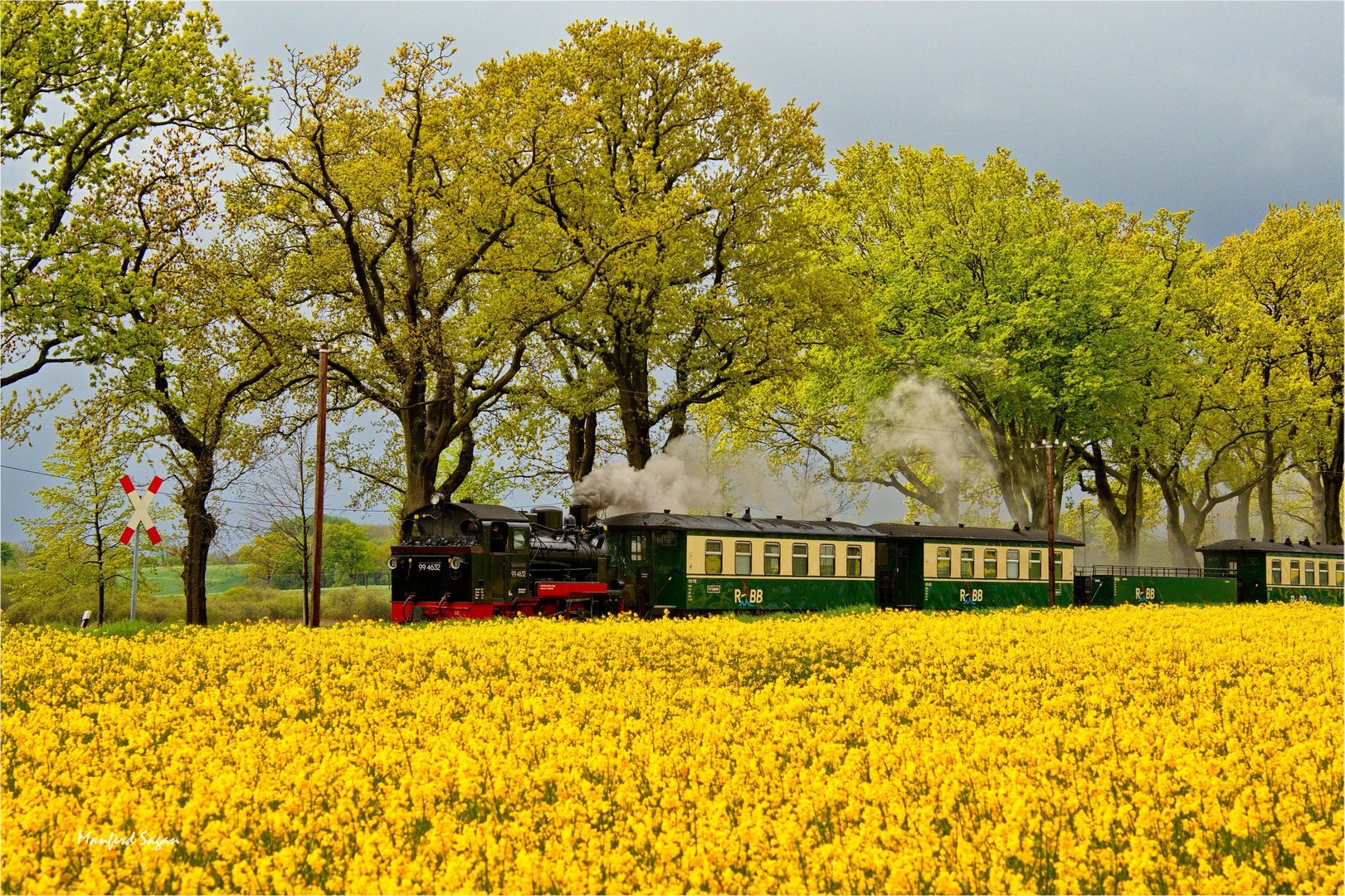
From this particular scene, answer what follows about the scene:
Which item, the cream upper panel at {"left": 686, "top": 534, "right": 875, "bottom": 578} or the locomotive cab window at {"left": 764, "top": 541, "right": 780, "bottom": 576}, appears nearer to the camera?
the cream upper panel at {"left": 686, "top": 534, "right": 875, "bottom": 578}

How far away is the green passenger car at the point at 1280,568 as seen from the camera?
44375 mm

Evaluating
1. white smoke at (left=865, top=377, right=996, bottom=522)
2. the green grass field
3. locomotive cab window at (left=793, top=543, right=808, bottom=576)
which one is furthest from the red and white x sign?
the green grass field

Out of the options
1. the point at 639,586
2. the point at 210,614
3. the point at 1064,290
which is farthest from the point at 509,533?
the point at 1064,290

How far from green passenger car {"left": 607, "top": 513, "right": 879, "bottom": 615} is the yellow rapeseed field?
11.8 metres

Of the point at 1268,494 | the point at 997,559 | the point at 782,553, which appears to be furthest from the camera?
the point at 1268,494

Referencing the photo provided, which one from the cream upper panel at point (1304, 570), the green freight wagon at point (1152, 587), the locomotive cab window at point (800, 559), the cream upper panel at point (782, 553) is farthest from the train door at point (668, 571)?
the cream upper panel at point (1304, 570)

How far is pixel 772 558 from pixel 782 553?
370mm

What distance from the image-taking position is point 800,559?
3186 centimetres

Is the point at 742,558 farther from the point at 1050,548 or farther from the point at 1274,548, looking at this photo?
the point at 1274,548

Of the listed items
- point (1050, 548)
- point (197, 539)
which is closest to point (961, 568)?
point (1050, 548)

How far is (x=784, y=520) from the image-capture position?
3262 centimetres

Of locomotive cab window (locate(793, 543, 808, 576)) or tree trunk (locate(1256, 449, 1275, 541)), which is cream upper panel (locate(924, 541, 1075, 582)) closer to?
locomotive cab window (locate(793, 543, 808, 576))

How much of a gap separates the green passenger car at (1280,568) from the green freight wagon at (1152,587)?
825 millimetres

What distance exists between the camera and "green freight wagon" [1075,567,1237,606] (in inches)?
1582
